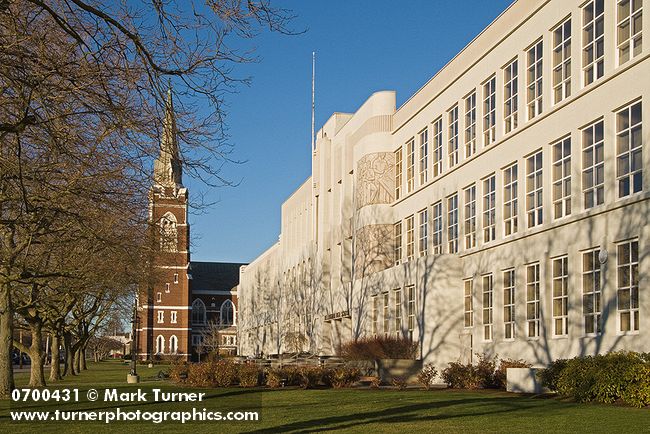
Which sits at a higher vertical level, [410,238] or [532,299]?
[410,238]

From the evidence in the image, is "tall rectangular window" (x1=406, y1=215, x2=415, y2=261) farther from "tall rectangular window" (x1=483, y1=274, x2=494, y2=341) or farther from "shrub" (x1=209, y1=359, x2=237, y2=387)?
"shrub" (x1=209, y1=359, x2=237, y2=387)

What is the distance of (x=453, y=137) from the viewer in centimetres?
4131

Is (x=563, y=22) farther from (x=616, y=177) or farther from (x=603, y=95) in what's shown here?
(x=616, y=177)

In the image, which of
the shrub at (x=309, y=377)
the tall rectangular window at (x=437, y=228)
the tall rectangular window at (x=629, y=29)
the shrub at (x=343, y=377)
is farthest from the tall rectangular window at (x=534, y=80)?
the shrub at (x=309, y=377)

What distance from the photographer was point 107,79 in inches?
469

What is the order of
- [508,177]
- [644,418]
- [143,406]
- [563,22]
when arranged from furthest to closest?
[508,177]
[563,22]
[143,406]
[644,418]

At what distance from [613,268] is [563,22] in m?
9.05

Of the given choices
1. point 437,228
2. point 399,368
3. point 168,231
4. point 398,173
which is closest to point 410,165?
point 398,173

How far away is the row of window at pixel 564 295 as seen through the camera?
1011 inches

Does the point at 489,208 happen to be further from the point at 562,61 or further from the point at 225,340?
the point at 225,340

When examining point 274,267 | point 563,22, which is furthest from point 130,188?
point 274,267

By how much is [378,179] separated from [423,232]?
6.69 m

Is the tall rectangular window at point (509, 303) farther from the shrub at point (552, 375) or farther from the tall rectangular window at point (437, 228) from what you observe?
the tall rectangular window at point (437, 228)

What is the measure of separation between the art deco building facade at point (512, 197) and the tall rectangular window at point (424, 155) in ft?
0.33
